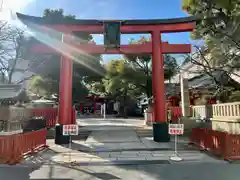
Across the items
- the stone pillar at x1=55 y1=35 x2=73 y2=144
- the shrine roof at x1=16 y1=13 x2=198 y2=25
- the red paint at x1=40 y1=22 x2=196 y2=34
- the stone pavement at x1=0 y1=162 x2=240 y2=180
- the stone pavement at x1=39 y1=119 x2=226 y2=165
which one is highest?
the shrine roof at x1=16 y1=13 x2=198 y2=25

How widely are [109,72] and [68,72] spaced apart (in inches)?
515

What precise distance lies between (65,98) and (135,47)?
448 cm

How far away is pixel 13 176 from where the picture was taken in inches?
242

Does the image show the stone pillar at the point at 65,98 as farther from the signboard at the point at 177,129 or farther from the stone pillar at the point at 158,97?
the signboard at the point at 177,129

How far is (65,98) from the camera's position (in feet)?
39.0

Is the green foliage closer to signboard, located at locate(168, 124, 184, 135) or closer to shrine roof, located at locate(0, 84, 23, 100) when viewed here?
shrine roof, located at locate(0, 84, 23, 100)

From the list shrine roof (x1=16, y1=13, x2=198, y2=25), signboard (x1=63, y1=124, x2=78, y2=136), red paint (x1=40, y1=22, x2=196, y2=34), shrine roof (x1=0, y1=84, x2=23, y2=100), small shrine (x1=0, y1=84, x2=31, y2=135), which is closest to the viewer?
signboard (x1=63, y1=124, x2=78, y2=136)

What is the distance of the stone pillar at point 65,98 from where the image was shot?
37.4 feet

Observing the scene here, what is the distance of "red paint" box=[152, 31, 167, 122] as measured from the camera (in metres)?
11.9

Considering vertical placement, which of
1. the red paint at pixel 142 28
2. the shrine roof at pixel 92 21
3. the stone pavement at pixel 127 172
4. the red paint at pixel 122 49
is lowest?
the stone pavement at pixel 127 172

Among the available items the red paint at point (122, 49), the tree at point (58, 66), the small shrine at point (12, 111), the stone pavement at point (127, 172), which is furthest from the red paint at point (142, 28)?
the stone pavement at point (127, 172)

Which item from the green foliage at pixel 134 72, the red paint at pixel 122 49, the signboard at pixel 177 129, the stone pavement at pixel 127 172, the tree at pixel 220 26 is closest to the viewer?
the stone pavement at pixel 127 172

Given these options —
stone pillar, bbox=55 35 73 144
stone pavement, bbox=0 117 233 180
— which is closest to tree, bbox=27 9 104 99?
stone pillar, bbox=55 35 73 144

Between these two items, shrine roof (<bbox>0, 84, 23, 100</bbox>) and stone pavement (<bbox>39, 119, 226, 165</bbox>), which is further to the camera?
shrine roof (<bbox>0, 84, 23, 100</bbox>)
